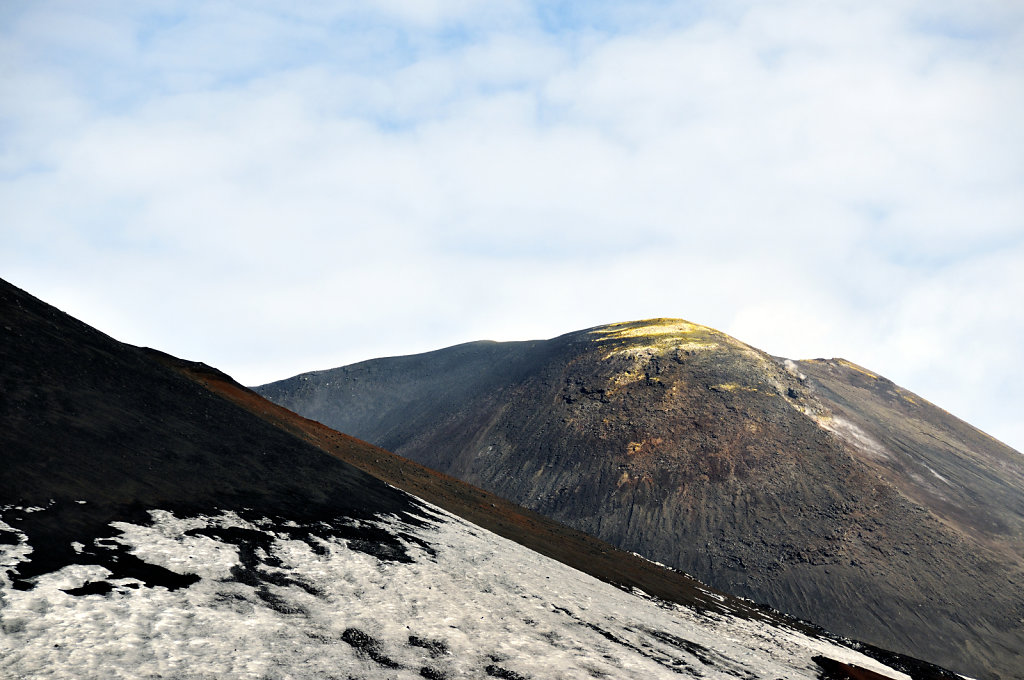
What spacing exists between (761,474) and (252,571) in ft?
215

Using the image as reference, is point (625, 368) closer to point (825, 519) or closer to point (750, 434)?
point (750, 434)

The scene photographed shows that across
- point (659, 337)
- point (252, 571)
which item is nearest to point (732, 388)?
point (659, 337)

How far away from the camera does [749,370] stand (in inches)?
3541

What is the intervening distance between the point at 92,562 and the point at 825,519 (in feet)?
220

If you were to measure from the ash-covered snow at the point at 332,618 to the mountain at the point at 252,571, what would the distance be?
6cm

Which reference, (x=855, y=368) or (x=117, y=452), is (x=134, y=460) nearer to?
(x=117, y=452)

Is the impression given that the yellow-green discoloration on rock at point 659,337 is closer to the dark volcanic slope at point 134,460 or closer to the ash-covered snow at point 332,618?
the dark volcanic slope at point 134,460

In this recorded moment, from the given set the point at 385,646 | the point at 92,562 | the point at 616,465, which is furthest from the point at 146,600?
the point at 616,465

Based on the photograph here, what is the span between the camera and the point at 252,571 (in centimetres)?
1620

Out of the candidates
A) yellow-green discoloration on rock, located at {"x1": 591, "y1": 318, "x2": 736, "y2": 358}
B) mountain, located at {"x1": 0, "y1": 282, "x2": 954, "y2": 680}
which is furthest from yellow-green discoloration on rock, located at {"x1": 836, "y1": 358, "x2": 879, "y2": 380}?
mountain, located at {"x1": 0, "y1": 282, "x2": 954, "y2": 680}

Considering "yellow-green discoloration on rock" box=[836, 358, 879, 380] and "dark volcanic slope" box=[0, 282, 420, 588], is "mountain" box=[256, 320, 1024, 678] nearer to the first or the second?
"yellow-green discoloration on rock" box=[836, 358, 879, 380]

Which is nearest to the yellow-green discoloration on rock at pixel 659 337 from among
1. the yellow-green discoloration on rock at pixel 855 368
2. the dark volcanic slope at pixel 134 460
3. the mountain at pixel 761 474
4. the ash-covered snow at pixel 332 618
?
the mountain at pixel 761 474

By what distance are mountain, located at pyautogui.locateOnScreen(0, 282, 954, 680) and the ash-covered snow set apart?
6 cm

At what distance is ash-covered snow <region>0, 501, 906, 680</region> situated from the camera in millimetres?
11367
